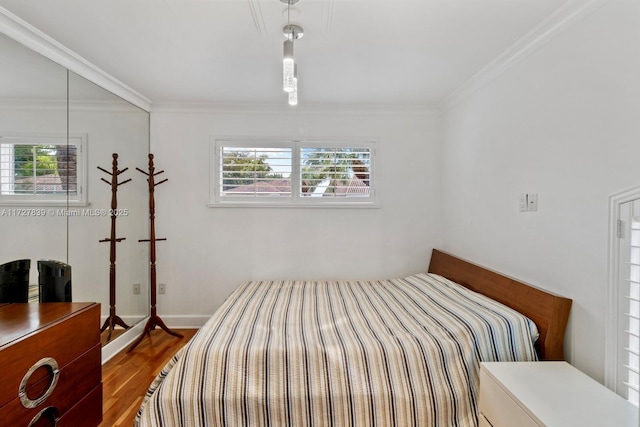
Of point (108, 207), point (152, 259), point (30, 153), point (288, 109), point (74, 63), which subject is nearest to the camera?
point (30, 153)

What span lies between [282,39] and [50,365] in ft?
6.89

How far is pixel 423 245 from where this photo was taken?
10.9 ft

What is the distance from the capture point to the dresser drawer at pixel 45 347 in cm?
121

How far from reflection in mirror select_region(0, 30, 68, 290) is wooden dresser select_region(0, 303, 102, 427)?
0.46m

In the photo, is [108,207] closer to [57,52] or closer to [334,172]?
[57,52]

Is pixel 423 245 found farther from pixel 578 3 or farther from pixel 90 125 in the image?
pixel 90 125

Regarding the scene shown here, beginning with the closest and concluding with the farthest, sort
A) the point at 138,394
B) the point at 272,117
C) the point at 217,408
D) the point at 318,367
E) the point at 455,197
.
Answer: the point at 217,408 < the point at 318,367 < the point at 138,394 < the point at 455,197 < the point at 272,117

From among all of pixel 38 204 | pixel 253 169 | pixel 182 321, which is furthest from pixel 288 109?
pixel 182 321

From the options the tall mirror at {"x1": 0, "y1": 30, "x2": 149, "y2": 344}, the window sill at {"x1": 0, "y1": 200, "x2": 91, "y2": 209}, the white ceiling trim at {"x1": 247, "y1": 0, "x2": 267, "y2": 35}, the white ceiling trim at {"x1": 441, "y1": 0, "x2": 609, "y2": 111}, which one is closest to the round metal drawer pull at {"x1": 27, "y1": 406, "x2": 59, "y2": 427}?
the tall mirror at {"x1": 0, "y1": 30, "x2": 149, "y2": 344}

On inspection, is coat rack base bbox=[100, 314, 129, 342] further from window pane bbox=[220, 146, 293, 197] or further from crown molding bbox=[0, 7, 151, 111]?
crown molding bbox=[0, 7, 151, 111]

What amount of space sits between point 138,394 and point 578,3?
11.5ft

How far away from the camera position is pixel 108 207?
2674 mm

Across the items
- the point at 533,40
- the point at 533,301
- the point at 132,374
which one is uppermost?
the point at 533,40

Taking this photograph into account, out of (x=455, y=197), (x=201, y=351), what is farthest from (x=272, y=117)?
(x=201, y=351)
